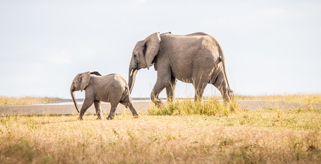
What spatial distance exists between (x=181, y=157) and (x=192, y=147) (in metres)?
0.62

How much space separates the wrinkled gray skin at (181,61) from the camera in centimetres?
965

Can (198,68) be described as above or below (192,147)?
above

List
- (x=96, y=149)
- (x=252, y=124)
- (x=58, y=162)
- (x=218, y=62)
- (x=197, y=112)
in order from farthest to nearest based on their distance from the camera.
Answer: (x=218, y=62) < (x=197, y=112) < (x=252, y=124) < (x=96, y=149) < (x=58, y=162)

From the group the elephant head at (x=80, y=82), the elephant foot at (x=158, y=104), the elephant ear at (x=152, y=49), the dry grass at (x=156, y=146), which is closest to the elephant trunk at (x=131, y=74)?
the elephant ear at (x=152, y=49)

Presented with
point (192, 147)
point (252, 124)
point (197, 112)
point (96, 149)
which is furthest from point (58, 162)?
point (197, 112)

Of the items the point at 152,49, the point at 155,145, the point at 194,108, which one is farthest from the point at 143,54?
the point at 155,145

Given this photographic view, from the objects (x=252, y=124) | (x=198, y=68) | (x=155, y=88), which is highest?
(x=198, y=68)

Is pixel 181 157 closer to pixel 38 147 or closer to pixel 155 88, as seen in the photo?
pixel 38 147

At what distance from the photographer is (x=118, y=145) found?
464cm

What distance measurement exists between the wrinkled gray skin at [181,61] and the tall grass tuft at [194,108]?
261 mm

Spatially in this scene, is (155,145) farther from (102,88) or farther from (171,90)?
(171,90)

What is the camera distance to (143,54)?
10172mm

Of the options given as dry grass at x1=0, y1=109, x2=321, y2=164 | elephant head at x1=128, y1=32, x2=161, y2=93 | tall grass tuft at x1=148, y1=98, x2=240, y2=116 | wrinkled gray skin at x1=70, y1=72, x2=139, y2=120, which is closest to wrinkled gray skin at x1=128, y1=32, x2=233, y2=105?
elephant head at x1=128, y1=32, x2=161, y2=93

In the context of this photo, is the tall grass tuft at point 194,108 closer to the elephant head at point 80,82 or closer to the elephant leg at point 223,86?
the elephant leg at point 223,86
